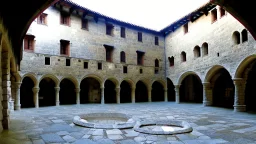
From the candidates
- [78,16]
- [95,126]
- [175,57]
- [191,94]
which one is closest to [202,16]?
[175,57]

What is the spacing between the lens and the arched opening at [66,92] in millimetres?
20141

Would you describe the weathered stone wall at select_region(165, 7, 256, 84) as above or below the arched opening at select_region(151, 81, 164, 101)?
above

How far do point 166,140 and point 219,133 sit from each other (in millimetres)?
2004

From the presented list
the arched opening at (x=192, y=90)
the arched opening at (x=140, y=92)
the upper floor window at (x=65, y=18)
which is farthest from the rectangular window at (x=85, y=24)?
the arched opening at (x=192, y=90)

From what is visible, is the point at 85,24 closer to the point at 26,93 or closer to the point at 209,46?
the point at 26,93

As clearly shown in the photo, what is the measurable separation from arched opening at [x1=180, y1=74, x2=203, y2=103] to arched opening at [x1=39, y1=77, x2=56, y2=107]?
15.2 meters

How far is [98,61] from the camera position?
19125mm

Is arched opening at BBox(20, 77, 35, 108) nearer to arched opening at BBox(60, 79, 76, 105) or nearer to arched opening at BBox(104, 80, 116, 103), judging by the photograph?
arched opening at BBox(60, 79, 76, 105)

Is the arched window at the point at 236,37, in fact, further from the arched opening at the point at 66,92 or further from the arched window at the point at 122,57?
the arched opening at the point at 66,92

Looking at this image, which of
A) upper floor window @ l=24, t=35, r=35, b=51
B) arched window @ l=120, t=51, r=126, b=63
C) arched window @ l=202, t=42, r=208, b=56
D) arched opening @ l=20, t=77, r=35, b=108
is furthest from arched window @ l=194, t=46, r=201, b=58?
arched opening @ l=20, t=77, r=35, b=108

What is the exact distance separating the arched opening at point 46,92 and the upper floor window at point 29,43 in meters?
4.02

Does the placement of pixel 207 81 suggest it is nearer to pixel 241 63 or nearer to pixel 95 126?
pixel 241 63

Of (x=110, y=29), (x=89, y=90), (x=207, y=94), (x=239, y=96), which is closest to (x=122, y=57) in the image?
(x=110, y=29)

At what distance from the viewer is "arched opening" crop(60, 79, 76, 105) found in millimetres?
20141
